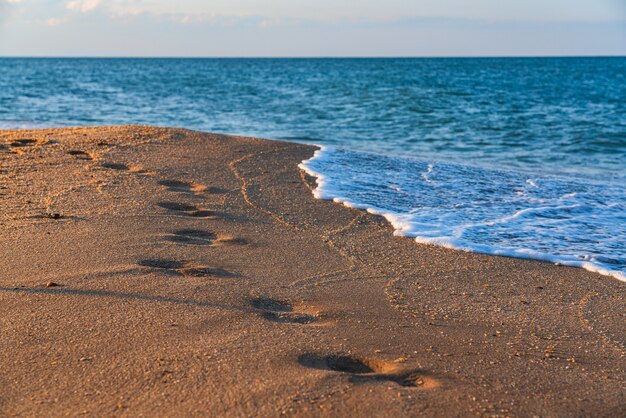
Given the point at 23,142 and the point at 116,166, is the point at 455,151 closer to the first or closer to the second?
the point at 116,166

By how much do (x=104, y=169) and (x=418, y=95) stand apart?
20633mm

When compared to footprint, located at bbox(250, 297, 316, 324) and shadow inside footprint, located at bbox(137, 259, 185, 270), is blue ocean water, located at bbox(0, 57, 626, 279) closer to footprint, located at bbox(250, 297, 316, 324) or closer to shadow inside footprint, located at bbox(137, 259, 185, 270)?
footprint, located at bbox(250, 297, 316, 324)

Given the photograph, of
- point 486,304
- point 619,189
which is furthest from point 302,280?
point 619,189

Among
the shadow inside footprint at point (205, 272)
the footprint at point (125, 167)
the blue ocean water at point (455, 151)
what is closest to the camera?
the shadow inside footprint at point (205, 272)

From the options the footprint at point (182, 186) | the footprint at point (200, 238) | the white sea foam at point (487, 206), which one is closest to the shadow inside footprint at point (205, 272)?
the footprint at point (200, 238)

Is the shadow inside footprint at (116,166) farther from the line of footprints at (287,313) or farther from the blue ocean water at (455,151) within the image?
the blue ocean water at (455,151)

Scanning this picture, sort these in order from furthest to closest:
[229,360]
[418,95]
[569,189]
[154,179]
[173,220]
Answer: [418,95] → [569,189] → [154,179] → [173,220] → [229,360]

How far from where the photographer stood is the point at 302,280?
4.09 meters

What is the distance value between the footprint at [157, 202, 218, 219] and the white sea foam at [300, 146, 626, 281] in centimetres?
133

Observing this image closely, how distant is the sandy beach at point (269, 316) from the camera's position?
267 centimetres

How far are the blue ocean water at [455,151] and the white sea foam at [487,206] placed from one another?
0.02 meters

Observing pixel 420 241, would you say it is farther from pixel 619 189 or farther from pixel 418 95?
→ pixel 418 95

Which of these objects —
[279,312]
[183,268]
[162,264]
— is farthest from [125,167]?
[279,312]

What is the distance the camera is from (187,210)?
18.0 ft
